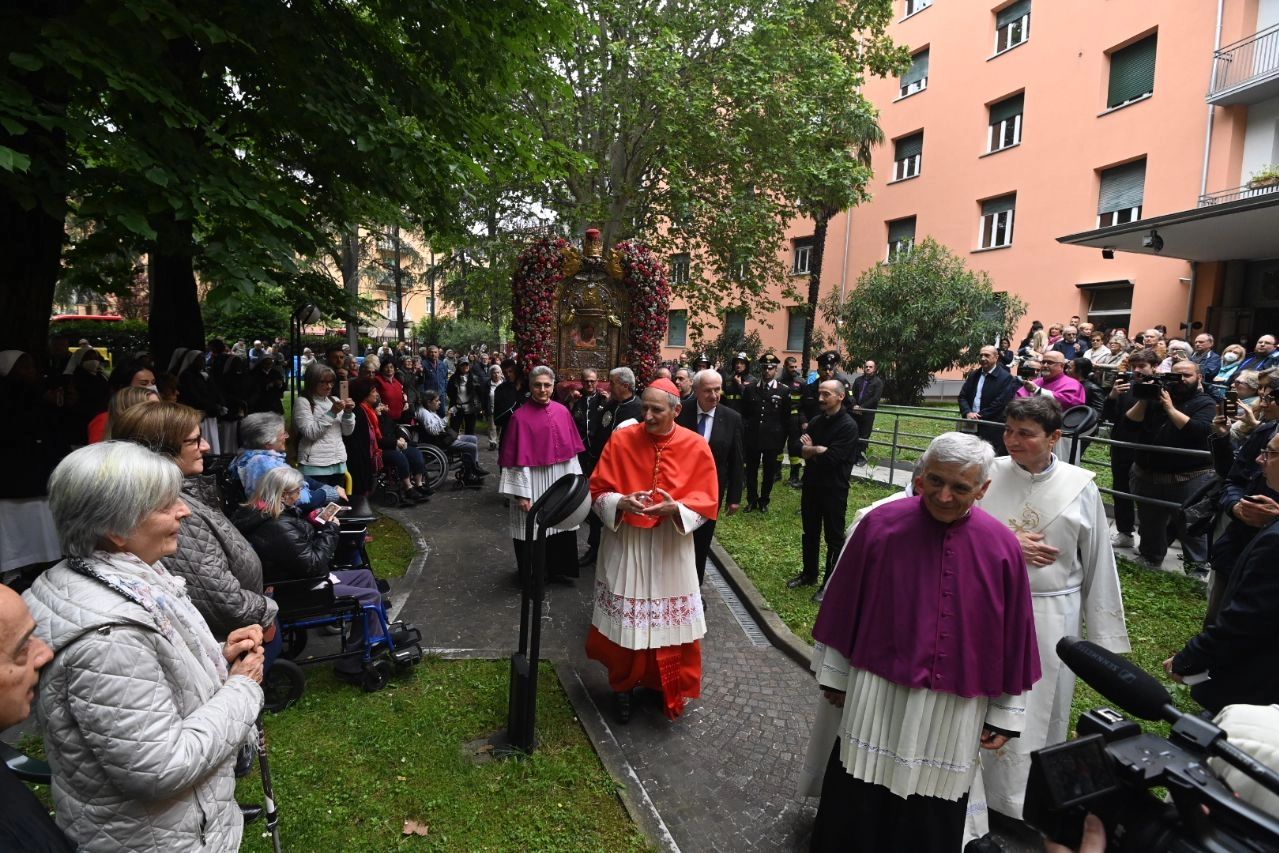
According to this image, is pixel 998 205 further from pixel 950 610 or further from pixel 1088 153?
pixel 950 610

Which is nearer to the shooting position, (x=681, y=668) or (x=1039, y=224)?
(x=681, y=668)

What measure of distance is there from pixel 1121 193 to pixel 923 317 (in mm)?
5709

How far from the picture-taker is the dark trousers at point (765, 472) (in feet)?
31.3

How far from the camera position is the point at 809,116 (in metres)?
16.2

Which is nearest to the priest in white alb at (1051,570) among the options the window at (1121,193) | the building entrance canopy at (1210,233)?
the building entrance canopy at (1210,233)

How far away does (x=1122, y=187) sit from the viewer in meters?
17.8

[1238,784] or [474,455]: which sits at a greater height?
[1238,784]

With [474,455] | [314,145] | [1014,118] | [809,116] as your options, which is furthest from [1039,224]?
[314,145]

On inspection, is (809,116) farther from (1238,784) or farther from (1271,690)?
(1238,784)

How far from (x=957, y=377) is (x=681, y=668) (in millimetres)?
22070

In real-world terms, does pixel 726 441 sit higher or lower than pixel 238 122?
lower

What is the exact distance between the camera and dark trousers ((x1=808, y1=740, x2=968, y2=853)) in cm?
261

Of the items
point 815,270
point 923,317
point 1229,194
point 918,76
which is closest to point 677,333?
point 815,270

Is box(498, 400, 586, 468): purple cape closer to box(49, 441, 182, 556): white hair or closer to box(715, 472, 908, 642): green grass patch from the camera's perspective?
box(715, 472, 908, 642): green grass patch
